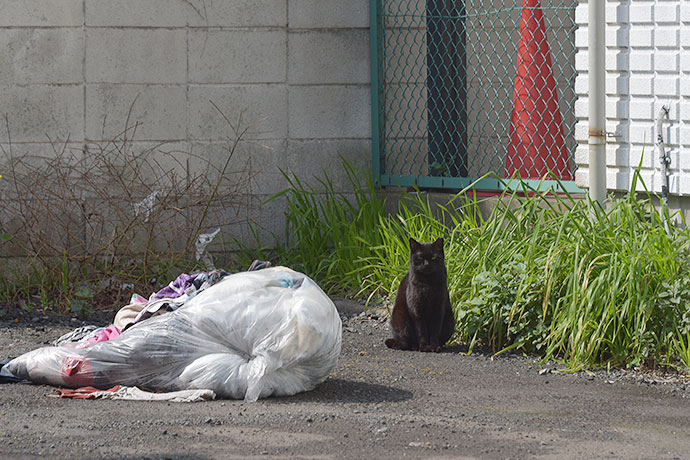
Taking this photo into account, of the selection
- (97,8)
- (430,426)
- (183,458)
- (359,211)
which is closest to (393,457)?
(430,426)

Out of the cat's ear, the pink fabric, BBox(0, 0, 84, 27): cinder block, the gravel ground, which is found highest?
BBox(0, 0, 84, 27): cinder block

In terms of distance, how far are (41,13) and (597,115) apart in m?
3.83

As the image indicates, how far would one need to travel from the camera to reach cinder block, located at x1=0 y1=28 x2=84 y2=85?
667 cm

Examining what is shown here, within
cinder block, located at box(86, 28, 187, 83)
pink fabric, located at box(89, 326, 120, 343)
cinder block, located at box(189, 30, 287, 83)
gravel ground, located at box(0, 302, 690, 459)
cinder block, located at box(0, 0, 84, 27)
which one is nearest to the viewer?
gravel ground, located at box(0, 302, 690, 459)

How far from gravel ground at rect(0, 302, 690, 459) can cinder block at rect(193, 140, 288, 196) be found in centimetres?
235

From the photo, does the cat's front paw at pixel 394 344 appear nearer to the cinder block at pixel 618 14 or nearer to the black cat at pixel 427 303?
the black cat at pixel 427 303

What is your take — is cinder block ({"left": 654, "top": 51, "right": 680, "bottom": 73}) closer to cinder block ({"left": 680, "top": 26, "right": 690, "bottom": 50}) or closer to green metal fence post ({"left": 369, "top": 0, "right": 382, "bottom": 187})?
cinder block ({"left": 680, "top": 26, "right": 690, "bottom": 50})

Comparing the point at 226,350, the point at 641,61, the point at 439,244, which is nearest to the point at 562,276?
the point at 439,244

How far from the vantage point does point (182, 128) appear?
6898 mm

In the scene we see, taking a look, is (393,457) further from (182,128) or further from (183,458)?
(182,128)

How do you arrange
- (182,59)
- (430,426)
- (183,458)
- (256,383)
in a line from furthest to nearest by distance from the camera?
(182,59) < (256,383) < (430,426) < (183,458)

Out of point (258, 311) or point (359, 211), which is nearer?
point (258, 311)

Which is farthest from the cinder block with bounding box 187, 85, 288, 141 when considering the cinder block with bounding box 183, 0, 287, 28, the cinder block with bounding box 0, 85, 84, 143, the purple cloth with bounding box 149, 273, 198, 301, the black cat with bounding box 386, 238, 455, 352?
the purple cloth with bounding box 149, 273, 198, 301

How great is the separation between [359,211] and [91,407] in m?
3.23
